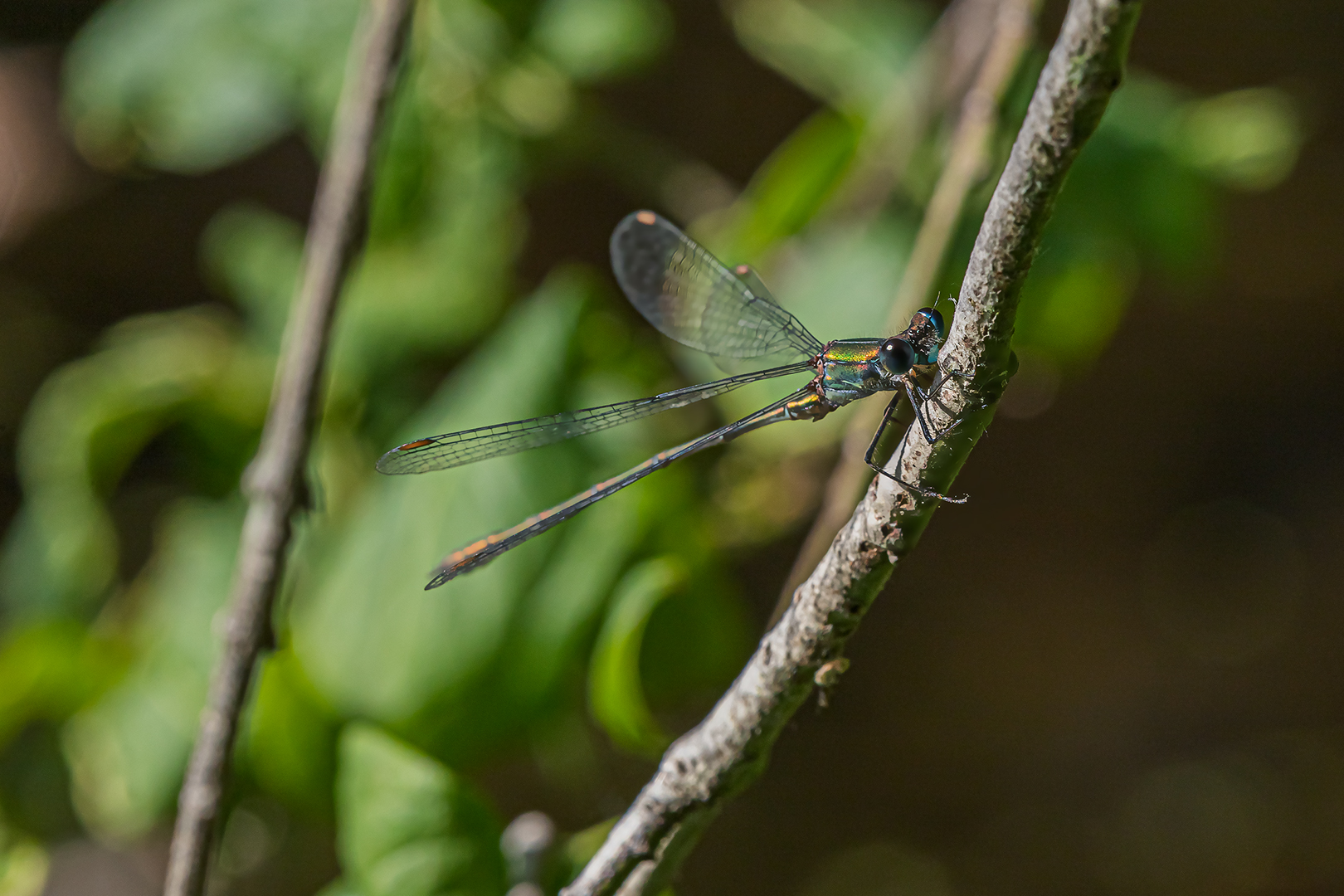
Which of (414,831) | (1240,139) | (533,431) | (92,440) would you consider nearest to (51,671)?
(92,440)

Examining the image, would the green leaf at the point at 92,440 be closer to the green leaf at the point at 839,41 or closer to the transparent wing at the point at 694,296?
the transparent wing at the point at 694,296

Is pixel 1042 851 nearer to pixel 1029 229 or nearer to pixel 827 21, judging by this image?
pixel 827 21

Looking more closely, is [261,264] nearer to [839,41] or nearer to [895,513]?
[839,41]

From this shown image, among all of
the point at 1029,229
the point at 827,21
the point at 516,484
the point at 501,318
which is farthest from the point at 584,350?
the point at 1029,229

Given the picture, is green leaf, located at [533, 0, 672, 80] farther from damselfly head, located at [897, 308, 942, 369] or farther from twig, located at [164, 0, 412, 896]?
damselfly head, located at [897, 308, 942, 369]

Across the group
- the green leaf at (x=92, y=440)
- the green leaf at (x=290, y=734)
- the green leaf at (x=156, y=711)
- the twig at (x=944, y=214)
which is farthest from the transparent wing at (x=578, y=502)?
the green leaf at (x=92, y=440)
